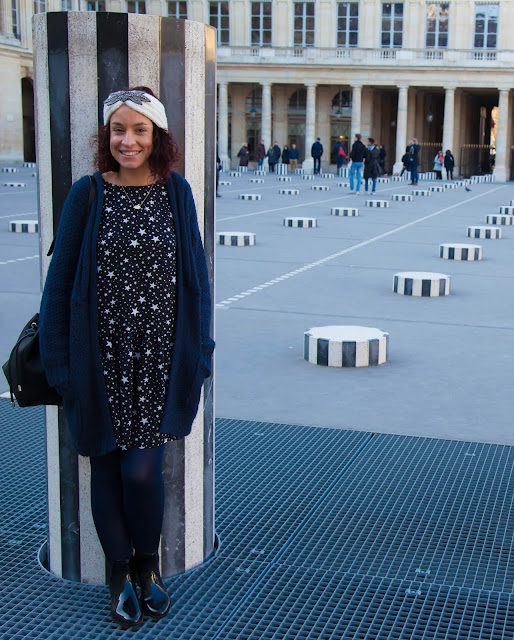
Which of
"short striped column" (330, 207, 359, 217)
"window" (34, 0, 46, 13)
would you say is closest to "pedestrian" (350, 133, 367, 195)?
"short striped column" (330, 207, 359, 217)

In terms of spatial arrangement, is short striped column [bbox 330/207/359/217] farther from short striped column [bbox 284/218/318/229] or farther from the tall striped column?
the tall striped column

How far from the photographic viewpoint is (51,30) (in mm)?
3055

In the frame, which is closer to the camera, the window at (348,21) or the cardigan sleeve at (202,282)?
the cardigan sleeve at (202,282)

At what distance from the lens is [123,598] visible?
3.06 m

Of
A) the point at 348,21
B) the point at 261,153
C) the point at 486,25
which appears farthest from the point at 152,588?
the point at 348,21

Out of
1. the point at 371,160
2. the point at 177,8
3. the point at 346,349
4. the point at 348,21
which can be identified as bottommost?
the point at 346,349

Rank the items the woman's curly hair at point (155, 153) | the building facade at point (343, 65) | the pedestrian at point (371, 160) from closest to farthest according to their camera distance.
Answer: the woman's curly hair at point (155, 153) < the pedestrian at point (371, 160) < the building facade at point (343, 65)

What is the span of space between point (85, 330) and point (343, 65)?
180 ft

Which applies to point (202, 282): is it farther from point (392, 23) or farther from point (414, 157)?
point (392, 23)

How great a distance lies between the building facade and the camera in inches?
2132

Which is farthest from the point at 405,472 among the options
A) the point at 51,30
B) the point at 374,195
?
the point at 374,195

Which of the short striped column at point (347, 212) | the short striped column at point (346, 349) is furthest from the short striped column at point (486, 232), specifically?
the short striped column at point (346, 349)

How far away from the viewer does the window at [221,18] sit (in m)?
56.8

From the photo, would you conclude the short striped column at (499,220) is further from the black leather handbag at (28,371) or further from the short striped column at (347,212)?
the black leather handbag at (28,371)
